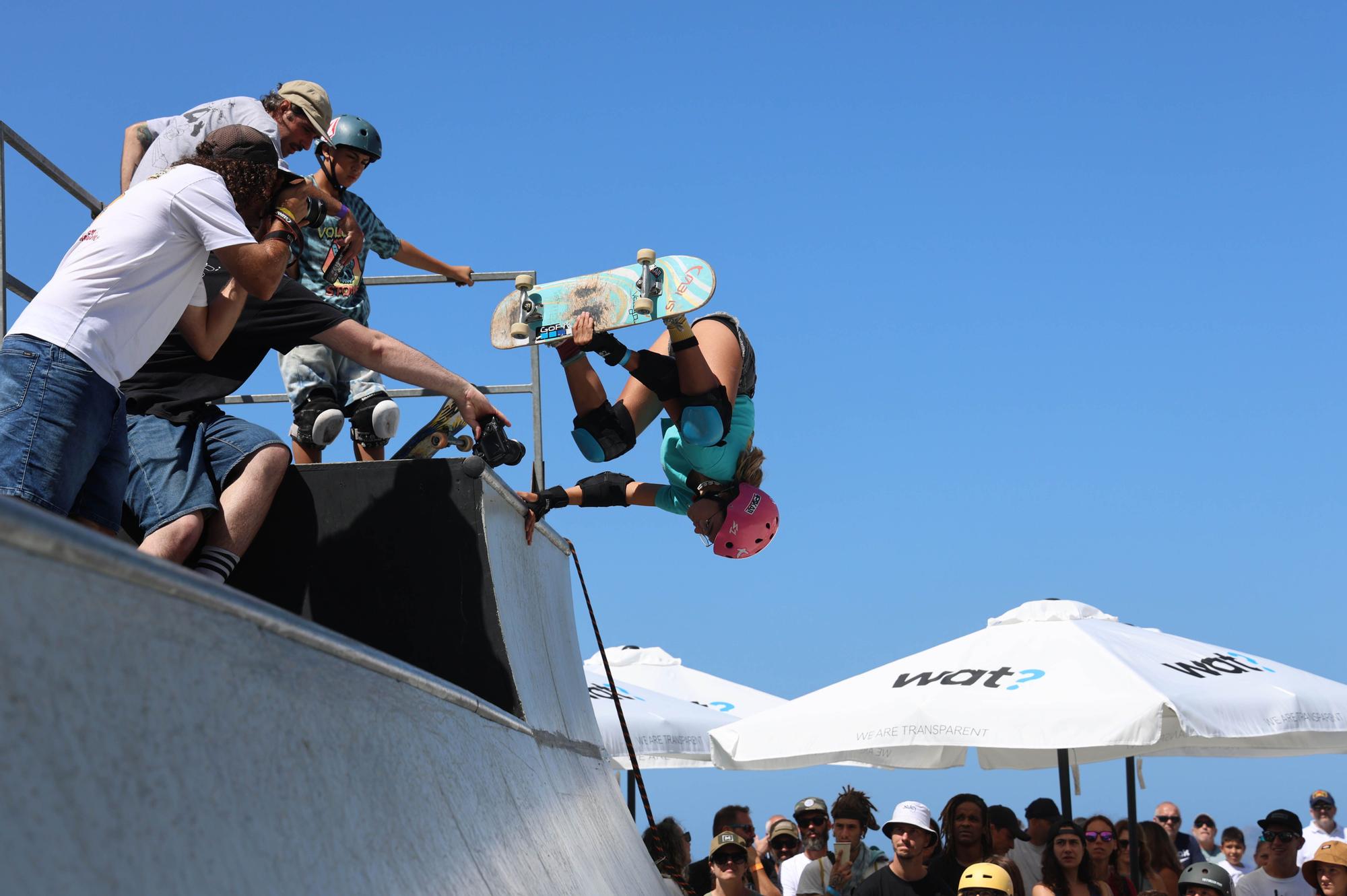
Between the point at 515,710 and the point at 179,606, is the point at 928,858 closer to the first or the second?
the point at 515,710

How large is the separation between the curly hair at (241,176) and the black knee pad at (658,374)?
2.17 metres

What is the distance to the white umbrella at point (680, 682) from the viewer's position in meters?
13.3

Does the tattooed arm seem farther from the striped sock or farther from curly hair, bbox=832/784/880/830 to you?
curly hair, bbox=832/784/880/830

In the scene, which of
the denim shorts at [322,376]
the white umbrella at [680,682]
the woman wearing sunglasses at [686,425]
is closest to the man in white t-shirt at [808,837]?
the woman wearing sunglasses at [686,425]

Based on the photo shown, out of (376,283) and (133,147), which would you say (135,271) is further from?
(376,283)

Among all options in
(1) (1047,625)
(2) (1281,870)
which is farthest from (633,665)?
(2) (1281,870)

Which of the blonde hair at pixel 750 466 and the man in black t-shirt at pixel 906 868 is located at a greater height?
the blonde hair at pixel 750 466

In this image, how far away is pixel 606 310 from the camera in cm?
557

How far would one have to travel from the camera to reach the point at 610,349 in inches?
211

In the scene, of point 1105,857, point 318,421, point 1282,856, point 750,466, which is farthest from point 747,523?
point 1282,856

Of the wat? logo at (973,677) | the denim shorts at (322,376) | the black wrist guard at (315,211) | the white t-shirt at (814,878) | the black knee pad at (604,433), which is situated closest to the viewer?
the black wrist guard at (315,211)

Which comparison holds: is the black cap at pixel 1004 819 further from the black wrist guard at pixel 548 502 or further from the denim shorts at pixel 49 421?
the denim shorts at pixel 49 421

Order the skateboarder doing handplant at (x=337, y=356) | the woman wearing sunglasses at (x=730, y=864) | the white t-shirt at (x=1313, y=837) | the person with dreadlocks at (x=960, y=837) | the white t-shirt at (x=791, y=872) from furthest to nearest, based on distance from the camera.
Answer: the white t-shirt at (x=1313, y=837)
the white t-shirt at (x=791, y=872)
the person with dreadlocks at (x=960, y=837)
the woman wearing sunglasses at (x=730, y=864)
the skateboarder doing handplant at (x=337, y=356)

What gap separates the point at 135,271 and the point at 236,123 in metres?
2.09
